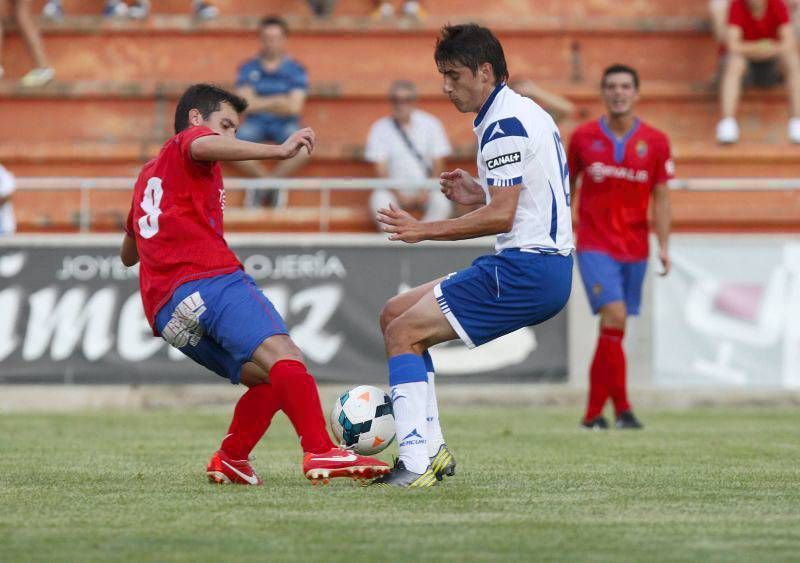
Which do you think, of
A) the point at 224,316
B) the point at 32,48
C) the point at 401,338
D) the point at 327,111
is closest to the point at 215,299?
the point at 224,316

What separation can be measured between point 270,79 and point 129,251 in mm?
9041

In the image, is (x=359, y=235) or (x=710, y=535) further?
(x=359, y=235)

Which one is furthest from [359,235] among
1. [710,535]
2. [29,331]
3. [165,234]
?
[710,535]

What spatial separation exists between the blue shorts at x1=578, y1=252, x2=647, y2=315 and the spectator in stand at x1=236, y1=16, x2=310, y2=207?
17.4 feet

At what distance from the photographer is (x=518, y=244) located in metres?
7.44

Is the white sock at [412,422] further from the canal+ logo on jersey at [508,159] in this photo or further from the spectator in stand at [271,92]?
the spectator in stand at [271,92]

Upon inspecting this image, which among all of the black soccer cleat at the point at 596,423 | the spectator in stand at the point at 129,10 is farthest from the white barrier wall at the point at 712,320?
the spectator in stand at the point at 129,10

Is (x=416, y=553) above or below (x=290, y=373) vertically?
below

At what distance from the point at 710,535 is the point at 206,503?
2.23 m

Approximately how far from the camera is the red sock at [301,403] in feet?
23.8

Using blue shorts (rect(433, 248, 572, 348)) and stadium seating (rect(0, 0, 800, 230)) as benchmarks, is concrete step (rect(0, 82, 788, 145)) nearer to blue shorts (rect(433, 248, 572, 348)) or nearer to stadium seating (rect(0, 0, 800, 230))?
stadium seating (rect(0, 0, 800, 230))

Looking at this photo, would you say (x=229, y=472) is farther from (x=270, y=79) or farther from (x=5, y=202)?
(x=270, y=79)

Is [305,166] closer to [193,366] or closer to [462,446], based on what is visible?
[193,366]

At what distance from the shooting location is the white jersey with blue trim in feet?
23.8
